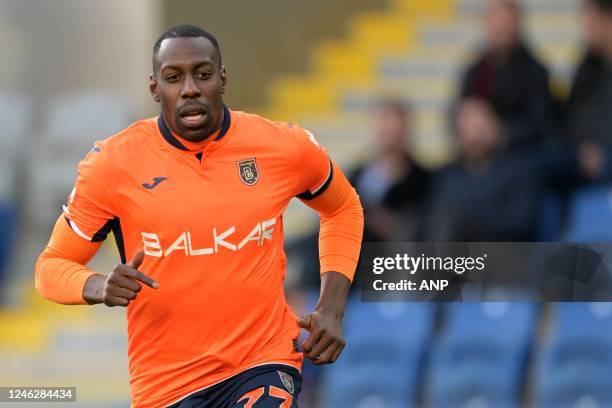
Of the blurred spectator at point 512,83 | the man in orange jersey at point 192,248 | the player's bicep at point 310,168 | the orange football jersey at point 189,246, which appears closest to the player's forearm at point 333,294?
the man in orange jersey at point 192,248

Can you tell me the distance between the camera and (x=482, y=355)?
25.6ft

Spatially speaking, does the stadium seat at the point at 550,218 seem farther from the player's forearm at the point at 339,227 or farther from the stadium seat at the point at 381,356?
the player's forearm at the point at 339,227

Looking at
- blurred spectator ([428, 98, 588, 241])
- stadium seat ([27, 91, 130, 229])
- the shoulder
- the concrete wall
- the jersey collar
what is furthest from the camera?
stadium seat ([27, 91, 130, 229])

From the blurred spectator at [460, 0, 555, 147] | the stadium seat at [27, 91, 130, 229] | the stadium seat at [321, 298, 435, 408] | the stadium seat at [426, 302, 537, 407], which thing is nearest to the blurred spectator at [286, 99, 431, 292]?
the stadium seat at [321, 298, 435, 408]

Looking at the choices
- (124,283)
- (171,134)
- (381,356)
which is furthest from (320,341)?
(381,356)

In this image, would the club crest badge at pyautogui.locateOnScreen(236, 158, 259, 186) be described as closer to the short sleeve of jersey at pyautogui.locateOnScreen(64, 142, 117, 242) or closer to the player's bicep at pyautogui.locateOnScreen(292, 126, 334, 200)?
the player's bicep at pyautogui.locateOnScreen(292, 126, 334, 200)

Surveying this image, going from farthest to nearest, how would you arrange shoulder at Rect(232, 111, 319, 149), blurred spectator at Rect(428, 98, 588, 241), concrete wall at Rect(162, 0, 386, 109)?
concrete wall at Rect(162, 0, 386, 109)
blurred spectator at Rect(428, 98, 588, 241)
shoulder at Rect(232, 111, 319, 149)

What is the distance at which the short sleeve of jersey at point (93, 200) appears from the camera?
450 cm

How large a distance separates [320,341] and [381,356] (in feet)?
11.7

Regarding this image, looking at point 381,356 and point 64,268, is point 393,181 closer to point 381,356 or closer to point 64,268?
point 381,356

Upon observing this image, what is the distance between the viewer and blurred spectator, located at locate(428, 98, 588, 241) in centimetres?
763

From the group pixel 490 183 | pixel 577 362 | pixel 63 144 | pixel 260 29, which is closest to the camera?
pixel 577 362

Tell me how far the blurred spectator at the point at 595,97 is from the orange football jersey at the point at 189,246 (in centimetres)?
355

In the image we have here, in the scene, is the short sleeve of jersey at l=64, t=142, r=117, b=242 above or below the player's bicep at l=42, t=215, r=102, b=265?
above
